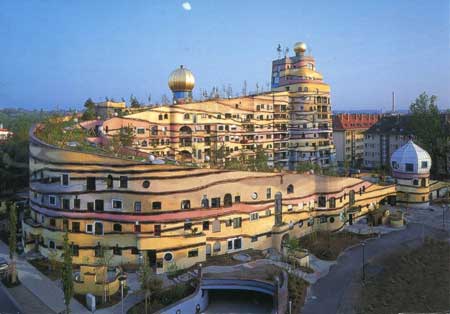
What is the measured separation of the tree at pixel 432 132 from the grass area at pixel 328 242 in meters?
21.8

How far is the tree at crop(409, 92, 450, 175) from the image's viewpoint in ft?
155

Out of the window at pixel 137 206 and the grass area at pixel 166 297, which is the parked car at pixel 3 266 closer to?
the window at pixel 137 206

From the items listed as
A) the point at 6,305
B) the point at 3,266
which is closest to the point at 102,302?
the point at 6,305

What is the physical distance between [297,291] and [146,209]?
9.14 m

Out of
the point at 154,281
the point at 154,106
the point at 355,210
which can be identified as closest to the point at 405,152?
the point at 355,210

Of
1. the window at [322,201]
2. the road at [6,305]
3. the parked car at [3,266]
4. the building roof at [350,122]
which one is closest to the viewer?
the road at [6,305]

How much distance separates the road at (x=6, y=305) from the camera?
19.3 m

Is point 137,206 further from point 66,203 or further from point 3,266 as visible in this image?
point 3,266

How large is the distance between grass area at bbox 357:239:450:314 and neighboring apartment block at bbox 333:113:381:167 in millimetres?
36501

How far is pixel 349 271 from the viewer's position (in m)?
24.1

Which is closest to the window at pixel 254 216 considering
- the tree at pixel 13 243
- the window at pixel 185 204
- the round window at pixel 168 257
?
the window at pixel 185 204

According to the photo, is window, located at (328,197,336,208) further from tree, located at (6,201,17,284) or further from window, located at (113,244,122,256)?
tree, located at (6,201,17,284)

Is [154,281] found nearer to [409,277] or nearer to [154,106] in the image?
[409,277]

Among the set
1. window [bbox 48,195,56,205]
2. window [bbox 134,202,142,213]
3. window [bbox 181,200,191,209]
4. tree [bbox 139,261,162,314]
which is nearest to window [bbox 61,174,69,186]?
window [bbox 48,195,56,205]
